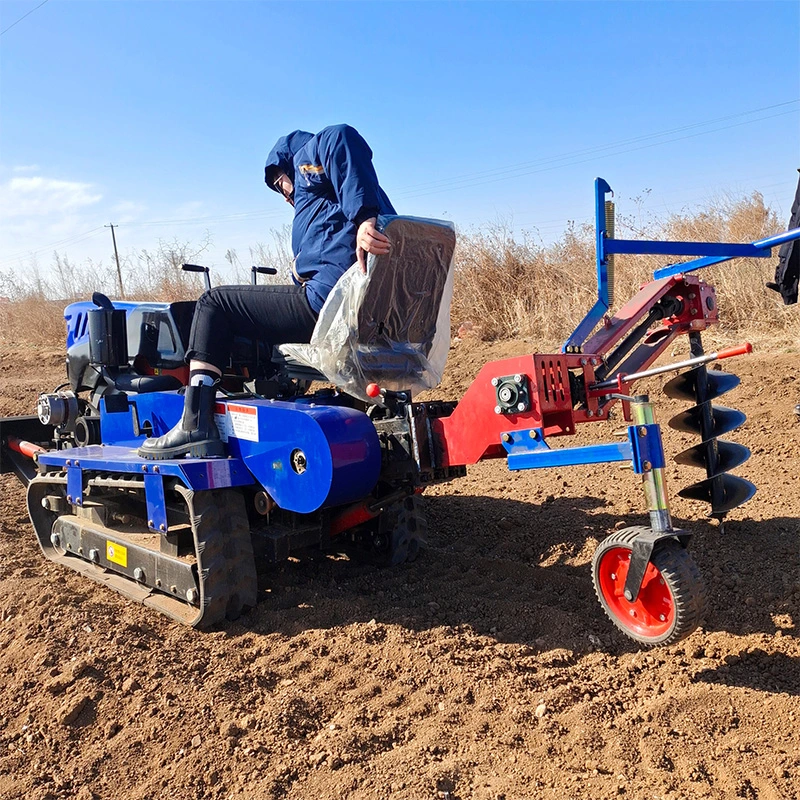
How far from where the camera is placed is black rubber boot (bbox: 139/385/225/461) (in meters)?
3.60

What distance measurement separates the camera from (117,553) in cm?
403

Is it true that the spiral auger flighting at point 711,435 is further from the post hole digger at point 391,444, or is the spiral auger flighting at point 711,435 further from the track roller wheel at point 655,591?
the track roller wheel at point 655,591

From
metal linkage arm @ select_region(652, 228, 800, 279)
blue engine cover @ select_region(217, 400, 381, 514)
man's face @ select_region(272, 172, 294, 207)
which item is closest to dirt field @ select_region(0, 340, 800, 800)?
blue engine cover @ select_region(217, 400, 381, 514)

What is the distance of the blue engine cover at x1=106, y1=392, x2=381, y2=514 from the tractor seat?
0.75 ft

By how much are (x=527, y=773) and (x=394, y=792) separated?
418 mm

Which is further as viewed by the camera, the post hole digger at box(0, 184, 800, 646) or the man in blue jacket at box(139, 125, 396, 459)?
the man in blue jacket at box(139, 125, 396, 459)

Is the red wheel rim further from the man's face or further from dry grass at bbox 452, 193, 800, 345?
dry grass at bbox 452, 193, 800, 345

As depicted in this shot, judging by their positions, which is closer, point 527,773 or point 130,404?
point 527,773

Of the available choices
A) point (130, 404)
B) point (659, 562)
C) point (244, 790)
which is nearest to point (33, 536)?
point (130, 404)

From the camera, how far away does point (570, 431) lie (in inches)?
119

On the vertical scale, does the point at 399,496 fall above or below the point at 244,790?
above

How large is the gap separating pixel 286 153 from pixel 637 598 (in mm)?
2556

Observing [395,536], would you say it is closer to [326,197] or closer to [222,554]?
[222,554]

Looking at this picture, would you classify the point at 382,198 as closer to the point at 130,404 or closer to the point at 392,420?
the point at 392,420
